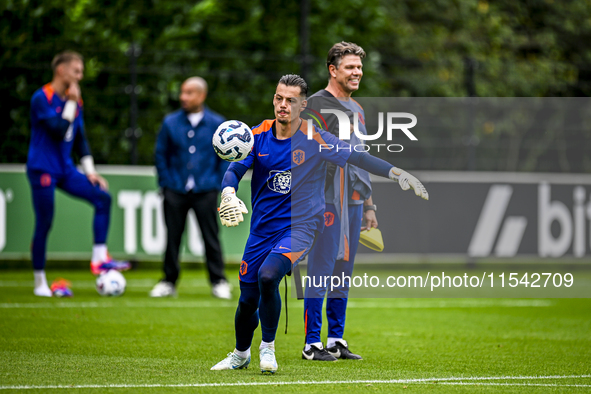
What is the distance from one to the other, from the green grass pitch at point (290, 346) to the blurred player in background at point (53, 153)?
740mm

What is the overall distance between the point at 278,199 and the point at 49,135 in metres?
4.52

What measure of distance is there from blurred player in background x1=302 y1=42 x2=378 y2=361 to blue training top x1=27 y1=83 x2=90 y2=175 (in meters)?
3.97

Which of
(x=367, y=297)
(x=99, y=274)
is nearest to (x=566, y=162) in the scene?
(x=367, y=297)

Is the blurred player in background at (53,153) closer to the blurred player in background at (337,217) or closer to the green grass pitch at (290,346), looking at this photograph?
the green grass pitch at (290,346)

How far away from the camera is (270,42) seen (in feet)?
60.3

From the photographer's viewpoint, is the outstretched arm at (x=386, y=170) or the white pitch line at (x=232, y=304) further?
the white pitch line at (x=232, y=304)

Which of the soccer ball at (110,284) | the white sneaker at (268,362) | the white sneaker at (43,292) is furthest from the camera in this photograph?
the soccer ball at (110,284)

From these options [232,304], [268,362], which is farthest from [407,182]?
[232,304]

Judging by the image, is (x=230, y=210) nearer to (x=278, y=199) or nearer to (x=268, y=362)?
(x=278, y=199)

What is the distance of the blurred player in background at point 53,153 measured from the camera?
912 centimetres

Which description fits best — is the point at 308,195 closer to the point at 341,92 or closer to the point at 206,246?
the point at 341,92

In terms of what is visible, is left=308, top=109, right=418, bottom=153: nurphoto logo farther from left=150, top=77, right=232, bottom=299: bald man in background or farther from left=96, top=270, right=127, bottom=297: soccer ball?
left=96, top=270, right=127, bottom=297: soccer ball

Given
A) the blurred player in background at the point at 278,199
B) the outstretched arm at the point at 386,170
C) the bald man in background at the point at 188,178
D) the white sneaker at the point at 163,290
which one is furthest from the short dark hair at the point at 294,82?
the white sneaker at the point at 163,290

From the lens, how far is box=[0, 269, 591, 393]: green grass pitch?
5074 mm
